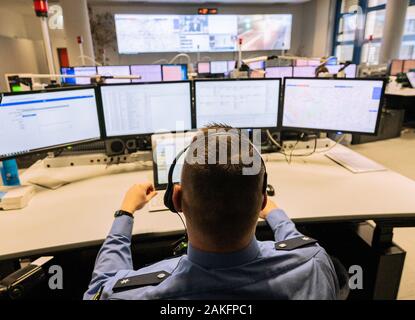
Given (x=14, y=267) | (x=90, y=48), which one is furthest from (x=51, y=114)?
(x=90, y=48)

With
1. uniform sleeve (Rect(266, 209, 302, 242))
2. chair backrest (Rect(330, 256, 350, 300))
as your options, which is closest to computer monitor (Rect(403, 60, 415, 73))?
uniform sleeve (Rect(266, 209, 302, 242))

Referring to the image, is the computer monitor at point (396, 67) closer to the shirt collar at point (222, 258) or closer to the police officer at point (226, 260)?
the police officer at point (226, 260)

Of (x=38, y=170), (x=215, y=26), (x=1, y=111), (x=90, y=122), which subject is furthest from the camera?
(x=215, y=26)

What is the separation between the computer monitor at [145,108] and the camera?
163 centimetres

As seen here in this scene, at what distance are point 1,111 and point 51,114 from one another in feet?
0.67

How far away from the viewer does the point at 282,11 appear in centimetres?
Answer: 908

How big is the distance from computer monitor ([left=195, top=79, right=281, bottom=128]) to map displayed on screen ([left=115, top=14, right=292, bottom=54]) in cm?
737

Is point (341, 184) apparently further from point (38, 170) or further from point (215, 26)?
point (215, 26)

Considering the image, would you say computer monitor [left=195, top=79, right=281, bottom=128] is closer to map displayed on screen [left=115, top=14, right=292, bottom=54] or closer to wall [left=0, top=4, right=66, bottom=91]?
wall [left=0, top=4, right=66, bottom=91]

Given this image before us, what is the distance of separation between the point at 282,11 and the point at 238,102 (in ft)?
28.2

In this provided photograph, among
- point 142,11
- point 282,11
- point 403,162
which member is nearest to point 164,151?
point 403,162

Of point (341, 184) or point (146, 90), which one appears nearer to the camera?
point (341, 184)

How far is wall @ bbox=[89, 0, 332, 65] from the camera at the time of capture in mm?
8305
